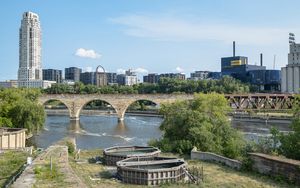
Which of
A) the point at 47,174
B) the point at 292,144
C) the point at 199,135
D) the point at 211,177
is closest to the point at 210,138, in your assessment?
the point at 199,135

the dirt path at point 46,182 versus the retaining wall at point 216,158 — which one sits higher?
the dirt path at point 46,182

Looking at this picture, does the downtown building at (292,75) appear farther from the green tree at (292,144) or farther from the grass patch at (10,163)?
the grass patch at (10,163)

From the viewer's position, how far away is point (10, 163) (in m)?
30.8

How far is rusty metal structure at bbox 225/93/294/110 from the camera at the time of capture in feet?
429

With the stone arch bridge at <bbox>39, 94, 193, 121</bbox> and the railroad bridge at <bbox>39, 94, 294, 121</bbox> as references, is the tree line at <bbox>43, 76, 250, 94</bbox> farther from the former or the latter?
the stone arch bridge at <bbox>39, 94, 193, 121</bbox>

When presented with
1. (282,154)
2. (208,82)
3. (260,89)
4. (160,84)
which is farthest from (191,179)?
(260,89)

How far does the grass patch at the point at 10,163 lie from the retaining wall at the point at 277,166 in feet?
50.7

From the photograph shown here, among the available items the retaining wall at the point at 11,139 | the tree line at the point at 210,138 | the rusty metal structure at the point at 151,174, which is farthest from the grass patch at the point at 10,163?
the tree line at the point at 210,138

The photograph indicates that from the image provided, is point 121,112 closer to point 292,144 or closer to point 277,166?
point 292,144

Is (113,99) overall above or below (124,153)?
above

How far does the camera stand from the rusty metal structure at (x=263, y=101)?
A: 131 metres

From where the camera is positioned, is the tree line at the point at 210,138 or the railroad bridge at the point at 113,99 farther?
the railroad bridge at the point at 113,99

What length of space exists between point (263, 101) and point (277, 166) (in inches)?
4476

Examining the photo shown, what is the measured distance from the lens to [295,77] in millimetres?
167000
